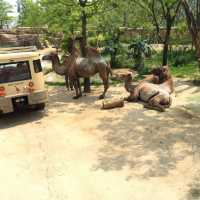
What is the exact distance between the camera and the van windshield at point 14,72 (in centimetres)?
1120

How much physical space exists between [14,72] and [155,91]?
176 inches

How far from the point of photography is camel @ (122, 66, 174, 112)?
12.0 m

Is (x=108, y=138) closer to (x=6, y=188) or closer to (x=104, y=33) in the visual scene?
(x=6, y=188)

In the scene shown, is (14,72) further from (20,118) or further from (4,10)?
(4,10)

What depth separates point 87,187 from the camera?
7309 mm

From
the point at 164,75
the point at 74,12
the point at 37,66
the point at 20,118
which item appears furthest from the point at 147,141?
the point at 74,12

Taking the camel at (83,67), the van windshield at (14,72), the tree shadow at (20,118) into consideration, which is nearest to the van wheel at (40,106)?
the tree shadow at (20,118)

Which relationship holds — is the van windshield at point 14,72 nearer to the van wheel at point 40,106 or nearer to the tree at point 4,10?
the van wheel at point 40,106

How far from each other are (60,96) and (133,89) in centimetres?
318

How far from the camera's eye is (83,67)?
1359cm

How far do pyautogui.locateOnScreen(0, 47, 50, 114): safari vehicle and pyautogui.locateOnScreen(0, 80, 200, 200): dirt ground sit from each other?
635 mm

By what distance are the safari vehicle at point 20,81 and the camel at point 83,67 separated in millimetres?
2158

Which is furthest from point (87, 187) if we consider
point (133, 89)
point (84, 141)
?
point (133, 89)

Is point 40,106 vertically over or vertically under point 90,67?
under
